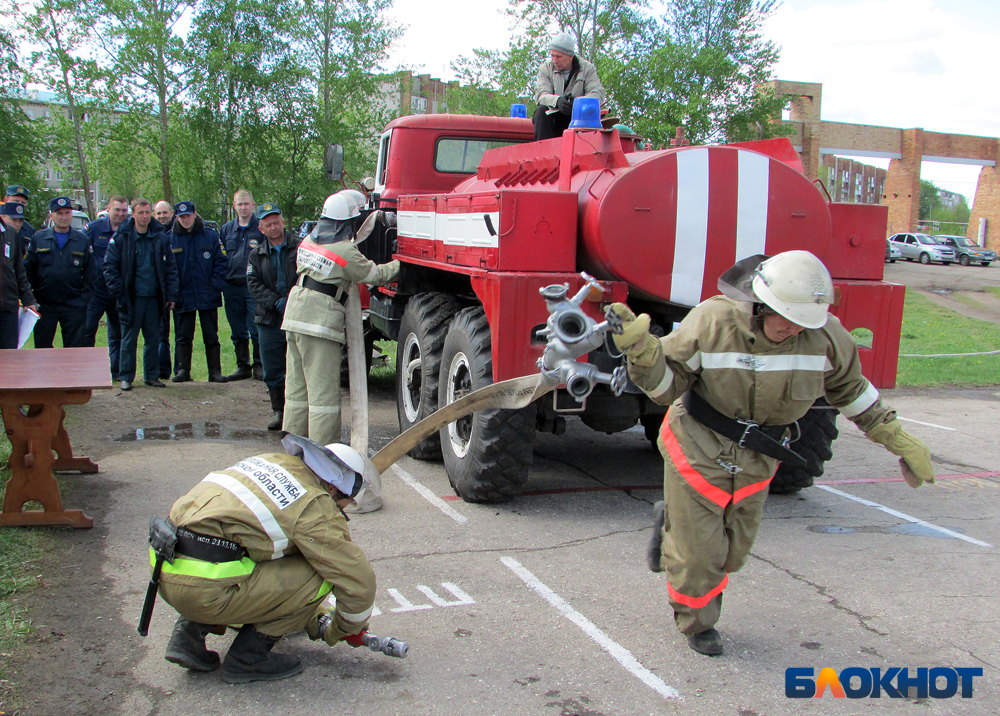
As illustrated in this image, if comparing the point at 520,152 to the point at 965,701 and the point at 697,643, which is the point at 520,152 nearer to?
the point at 697,643

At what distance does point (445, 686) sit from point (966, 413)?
771 centimetres

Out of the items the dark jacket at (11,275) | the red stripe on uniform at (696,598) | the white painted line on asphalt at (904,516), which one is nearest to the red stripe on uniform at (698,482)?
the red stripe on uniform at (696,598)

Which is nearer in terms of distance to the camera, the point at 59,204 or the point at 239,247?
the point at 59,204

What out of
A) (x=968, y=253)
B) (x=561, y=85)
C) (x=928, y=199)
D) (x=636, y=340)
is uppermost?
(x=928, y=199)

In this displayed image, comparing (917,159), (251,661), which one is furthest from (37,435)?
(917,159)

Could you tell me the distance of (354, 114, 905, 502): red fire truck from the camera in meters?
4.57

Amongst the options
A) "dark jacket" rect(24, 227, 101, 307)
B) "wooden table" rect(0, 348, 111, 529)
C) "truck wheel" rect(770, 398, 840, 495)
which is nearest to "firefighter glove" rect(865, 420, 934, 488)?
"truck wheel" rect(770, 398, 840, 495)

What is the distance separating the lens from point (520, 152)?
602 cm

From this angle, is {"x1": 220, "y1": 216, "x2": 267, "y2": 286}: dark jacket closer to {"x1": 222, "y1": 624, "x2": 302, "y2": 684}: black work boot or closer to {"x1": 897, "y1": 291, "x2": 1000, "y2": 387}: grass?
{"x1": 222, "y1": 624, "x2": 302, "y2": 684}: black work boot

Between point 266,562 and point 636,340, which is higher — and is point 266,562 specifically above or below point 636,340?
below

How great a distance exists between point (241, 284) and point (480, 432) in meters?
5.04

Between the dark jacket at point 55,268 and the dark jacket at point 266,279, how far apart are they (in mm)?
2450

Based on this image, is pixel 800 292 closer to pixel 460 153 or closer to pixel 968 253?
pixel 460 153

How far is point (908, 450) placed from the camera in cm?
334
